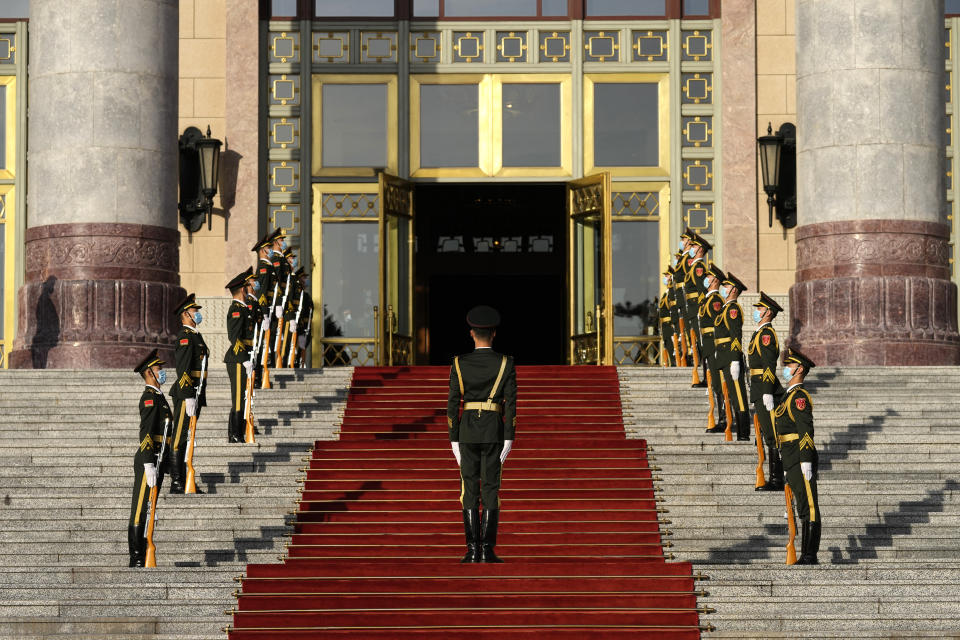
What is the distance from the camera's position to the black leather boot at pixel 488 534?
1197 centimetres

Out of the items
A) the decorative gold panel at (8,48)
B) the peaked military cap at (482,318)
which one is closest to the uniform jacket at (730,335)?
the peaked military cap at (482,318)

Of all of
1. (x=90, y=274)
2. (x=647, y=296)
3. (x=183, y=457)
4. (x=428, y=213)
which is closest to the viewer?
(x=183, y=457)

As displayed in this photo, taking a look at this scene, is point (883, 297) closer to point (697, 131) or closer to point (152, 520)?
point (697, 131)

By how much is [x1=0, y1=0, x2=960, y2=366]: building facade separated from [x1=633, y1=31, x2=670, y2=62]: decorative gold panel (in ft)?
0.08

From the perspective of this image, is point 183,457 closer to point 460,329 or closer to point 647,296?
point 647,296

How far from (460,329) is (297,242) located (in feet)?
36.2

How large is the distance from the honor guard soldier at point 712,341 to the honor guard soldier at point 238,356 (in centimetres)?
483

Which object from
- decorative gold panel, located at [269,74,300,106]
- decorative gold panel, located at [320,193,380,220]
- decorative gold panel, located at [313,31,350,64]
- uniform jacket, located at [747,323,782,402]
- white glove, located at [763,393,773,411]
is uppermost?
decorative gold panel, located at [313,31,350,64]

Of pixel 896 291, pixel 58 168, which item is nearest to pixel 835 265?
pixel 896 291

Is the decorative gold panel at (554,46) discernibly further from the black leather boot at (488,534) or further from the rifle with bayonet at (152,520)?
the black leather boot at (488,534)

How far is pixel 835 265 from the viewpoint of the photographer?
20.2 m

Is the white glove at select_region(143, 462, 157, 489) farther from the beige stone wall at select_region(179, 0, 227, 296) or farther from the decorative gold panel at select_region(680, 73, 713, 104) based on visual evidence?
the decorative gold panel at select_region(680, 73, 713, 104)

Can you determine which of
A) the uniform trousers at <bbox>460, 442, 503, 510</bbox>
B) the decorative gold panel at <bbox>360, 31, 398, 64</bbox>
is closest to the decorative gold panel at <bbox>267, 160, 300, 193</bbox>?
the decorative gold panel at <bbox>360, 31, 398, 64</bbox>

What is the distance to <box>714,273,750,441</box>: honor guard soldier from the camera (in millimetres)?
15969
